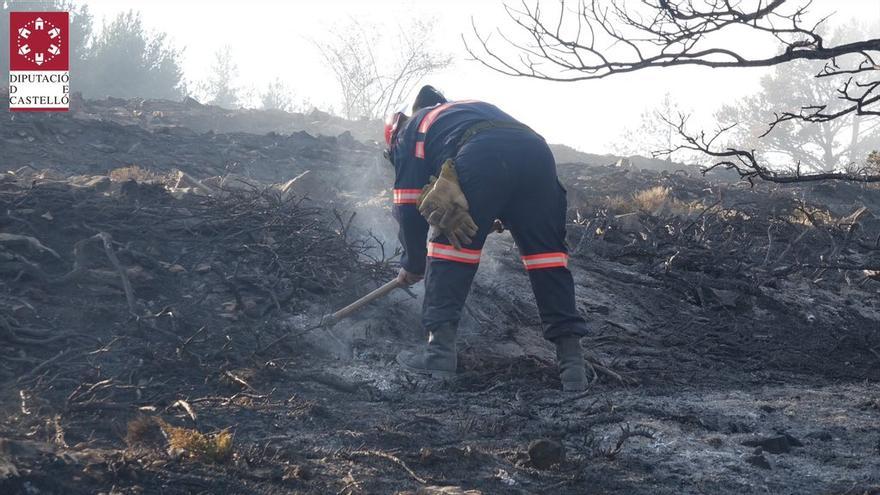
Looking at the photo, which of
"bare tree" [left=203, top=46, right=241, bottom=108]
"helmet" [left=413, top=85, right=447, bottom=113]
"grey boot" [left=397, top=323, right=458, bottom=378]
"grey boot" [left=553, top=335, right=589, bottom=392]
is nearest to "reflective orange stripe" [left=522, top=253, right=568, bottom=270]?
"grey boot" [left=553, top=335, right=589, bottom=392]

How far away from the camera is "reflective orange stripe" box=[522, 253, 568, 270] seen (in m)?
4.34

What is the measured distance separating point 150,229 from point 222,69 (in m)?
38.3

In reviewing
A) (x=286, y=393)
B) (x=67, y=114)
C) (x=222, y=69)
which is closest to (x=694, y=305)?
(x=286, y=393)

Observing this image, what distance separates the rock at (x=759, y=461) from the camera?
318 cm

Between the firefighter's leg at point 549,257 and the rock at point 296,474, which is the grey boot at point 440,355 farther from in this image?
the rock at point 296,474

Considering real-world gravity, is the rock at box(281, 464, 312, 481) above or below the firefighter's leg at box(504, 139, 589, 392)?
below

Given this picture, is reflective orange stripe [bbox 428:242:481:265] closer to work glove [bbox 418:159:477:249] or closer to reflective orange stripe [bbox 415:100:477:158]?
work glove [bbox 418:159:477:249]

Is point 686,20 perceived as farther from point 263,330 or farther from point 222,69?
point 222,69

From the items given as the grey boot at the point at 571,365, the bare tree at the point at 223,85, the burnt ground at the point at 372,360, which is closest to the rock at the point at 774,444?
the burnt ground at the point at 372,360

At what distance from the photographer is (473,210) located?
4219 mm

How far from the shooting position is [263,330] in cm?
491

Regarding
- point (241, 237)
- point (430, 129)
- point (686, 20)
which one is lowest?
point (241, 237)

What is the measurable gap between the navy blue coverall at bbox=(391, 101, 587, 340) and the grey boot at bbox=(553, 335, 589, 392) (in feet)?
0.18

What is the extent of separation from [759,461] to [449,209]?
1803mm
